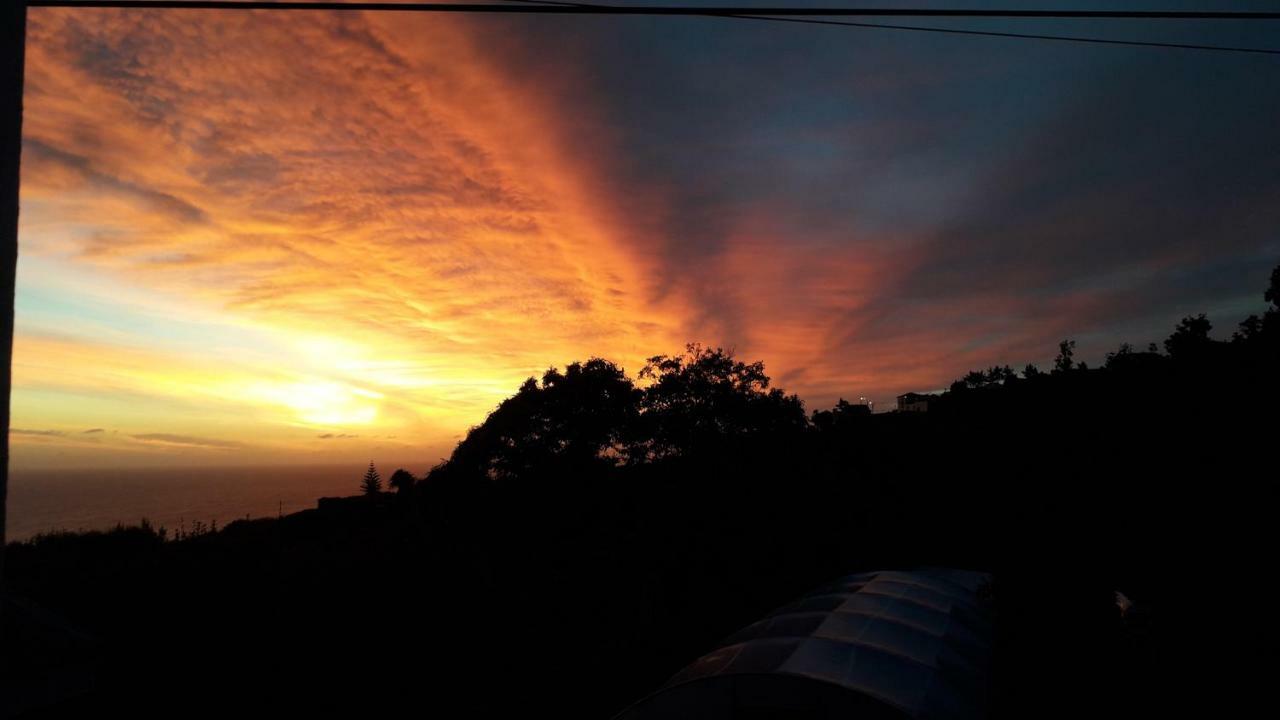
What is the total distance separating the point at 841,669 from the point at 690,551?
46.8 ft

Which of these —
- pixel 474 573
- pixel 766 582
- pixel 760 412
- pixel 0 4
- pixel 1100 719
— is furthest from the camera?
pixel 760 412

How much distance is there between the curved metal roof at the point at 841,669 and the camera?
8.49m

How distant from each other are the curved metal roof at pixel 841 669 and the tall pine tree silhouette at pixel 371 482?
91.3ft

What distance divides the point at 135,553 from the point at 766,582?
2190 centimetres

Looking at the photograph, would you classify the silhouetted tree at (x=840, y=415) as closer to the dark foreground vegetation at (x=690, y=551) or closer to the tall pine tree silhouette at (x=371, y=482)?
the dark foreground vegetation at (x=690, y=551)

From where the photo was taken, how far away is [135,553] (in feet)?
58.5

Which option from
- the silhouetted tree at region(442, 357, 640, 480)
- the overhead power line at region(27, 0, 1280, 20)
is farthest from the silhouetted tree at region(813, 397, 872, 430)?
the overhead power line at region(27, 0, 1280, 20)

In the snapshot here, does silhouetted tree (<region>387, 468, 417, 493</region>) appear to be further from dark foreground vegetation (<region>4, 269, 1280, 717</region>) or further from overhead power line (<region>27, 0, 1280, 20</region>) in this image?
overhead power line (<region>27, 0, 1280, 20</region>)

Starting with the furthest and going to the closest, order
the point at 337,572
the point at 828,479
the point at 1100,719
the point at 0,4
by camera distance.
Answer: the point at 828,479 → the point at 337,572 → the point at 1100,719 → the point at 0,4

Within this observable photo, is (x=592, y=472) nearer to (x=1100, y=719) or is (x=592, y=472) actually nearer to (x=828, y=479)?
(x=828, y=479)

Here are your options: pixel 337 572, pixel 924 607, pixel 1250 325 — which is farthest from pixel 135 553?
pixel 1250 325

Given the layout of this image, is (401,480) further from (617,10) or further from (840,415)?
(617,10)

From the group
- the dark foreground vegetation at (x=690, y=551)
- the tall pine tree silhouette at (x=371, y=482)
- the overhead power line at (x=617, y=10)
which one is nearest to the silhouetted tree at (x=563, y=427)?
the dark foreground vegetation at (x=690, y=551)

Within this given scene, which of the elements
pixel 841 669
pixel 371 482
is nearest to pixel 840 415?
pixel 841 669
